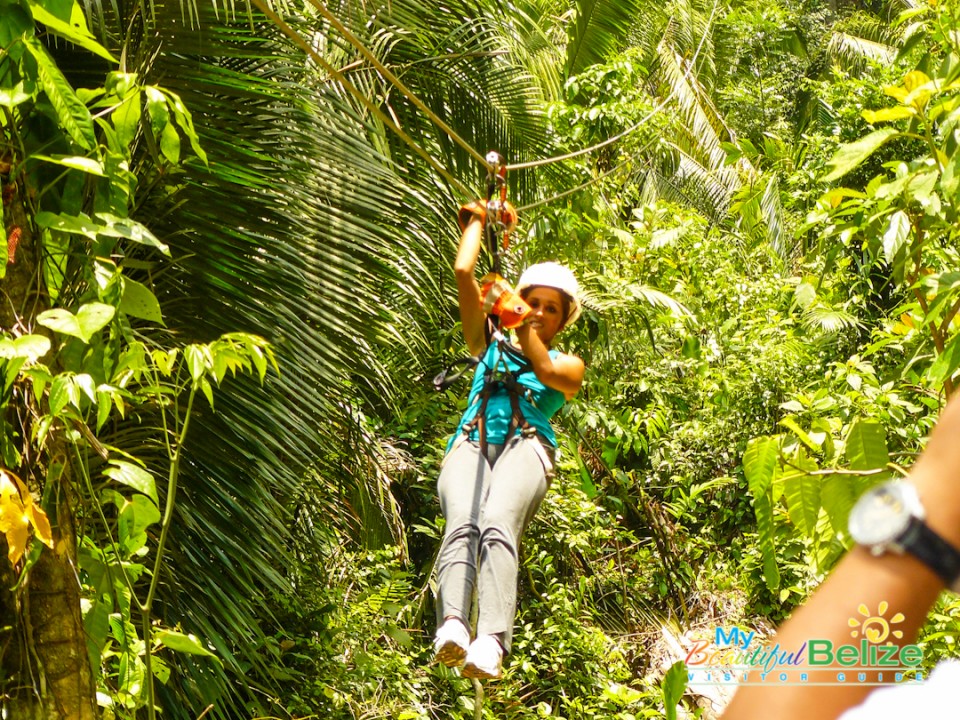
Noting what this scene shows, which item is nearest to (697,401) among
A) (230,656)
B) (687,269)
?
(687,269)

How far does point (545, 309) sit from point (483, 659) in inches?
44.1

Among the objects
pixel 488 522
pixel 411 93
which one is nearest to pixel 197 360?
pixel 488 522

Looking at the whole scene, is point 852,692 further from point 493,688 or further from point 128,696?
point 493,688

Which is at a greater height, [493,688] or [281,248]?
[281,248]

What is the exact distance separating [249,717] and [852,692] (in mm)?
4126

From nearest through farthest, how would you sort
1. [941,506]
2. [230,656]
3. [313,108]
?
[941,506] → [230,656] → [313,108]

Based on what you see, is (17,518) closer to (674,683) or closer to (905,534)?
(674,683)

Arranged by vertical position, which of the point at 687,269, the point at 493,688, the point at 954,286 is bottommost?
the point at 493,688

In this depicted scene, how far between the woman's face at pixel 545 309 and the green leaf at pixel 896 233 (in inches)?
44.0

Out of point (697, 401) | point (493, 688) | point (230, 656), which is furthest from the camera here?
point (697, 401)

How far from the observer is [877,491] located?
0.71 meters

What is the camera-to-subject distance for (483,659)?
318 centimetres

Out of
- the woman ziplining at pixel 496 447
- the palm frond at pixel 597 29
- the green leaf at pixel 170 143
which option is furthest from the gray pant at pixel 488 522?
the palm frond at pixel 597 29

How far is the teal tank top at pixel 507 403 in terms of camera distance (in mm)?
3523
